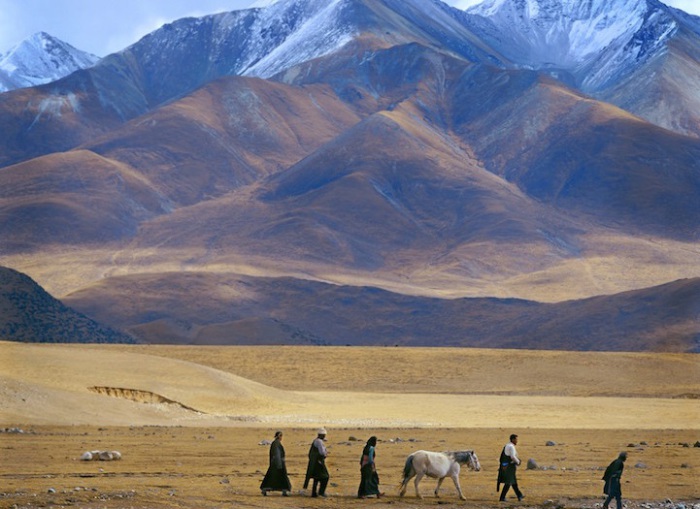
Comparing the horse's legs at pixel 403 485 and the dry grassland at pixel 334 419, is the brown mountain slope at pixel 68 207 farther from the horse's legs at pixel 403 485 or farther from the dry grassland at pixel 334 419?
the horse's legs at pixel 403 485

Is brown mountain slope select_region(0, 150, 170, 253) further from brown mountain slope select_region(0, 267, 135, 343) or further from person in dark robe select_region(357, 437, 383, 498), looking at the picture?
person in dark robe select_region(357, 437, 383, 498)

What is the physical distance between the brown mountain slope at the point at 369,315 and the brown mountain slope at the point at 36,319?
488 inches

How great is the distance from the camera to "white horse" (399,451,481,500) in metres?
25.1

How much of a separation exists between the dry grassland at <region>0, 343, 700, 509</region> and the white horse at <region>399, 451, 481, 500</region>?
1.41 ft

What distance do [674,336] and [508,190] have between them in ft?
292

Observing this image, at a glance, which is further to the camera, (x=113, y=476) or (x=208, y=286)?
(x=208, y=286)

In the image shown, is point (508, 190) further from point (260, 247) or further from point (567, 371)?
point (567, 371)

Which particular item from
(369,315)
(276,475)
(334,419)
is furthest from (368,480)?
(369,315)

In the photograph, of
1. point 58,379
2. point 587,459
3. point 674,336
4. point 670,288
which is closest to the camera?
point 587,459

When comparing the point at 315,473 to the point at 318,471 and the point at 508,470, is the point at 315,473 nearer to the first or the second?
the point at 318,471

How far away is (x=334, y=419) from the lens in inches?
1934

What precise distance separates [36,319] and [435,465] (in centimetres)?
6946

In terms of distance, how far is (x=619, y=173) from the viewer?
199m

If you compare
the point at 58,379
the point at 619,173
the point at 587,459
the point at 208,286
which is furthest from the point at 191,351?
the point at 619,173
